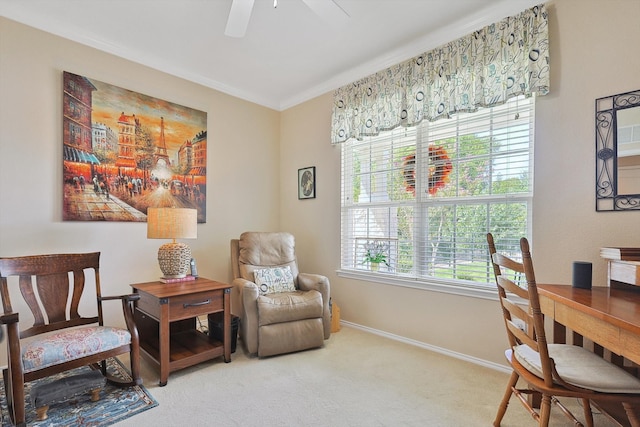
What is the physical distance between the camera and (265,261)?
3.21 meters

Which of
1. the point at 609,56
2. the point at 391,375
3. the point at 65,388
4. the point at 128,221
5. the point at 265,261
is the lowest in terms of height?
the point at 391,375

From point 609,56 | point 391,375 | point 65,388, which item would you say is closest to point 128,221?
point 65,388

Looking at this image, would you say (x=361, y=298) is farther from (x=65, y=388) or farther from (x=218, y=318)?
(x=65, y=388)

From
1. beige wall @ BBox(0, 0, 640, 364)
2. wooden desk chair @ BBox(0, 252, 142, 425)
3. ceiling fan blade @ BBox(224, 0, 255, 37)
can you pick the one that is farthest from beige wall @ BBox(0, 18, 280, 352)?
ceiling fan blade @ BBox(224, 0, 255, 37)

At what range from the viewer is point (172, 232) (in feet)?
8.29

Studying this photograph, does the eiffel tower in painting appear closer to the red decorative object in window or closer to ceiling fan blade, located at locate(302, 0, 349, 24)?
ceiling fan blade, located at locate(302, 0, 349, 24)

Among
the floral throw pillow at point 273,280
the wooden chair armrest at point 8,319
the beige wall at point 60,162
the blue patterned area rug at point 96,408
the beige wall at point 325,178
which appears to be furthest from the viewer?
the floral throw pillow at point 273,280

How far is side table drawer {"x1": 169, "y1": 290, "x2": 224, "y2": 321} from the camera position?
7.29ft

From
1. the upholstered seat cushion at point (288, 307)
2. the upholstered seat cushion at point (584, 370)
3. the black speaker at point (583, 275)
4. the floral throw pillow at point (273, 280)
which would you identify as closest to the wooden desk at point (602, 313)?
the black speaker at point (583, 275)

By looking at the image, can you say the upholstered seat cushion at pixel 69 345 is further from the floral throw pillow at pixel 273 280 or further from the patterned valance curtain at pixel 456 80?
the patterned valance curtain at pixel 456 80

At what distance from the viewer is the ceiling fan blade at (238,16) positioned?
1.77 metres

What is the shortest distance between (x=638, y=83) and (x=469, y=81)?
98cm

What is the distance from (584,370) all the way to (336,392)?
1356 mm

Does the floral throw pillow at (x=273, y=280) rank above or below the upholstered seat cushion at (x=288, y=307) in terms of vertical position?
above
